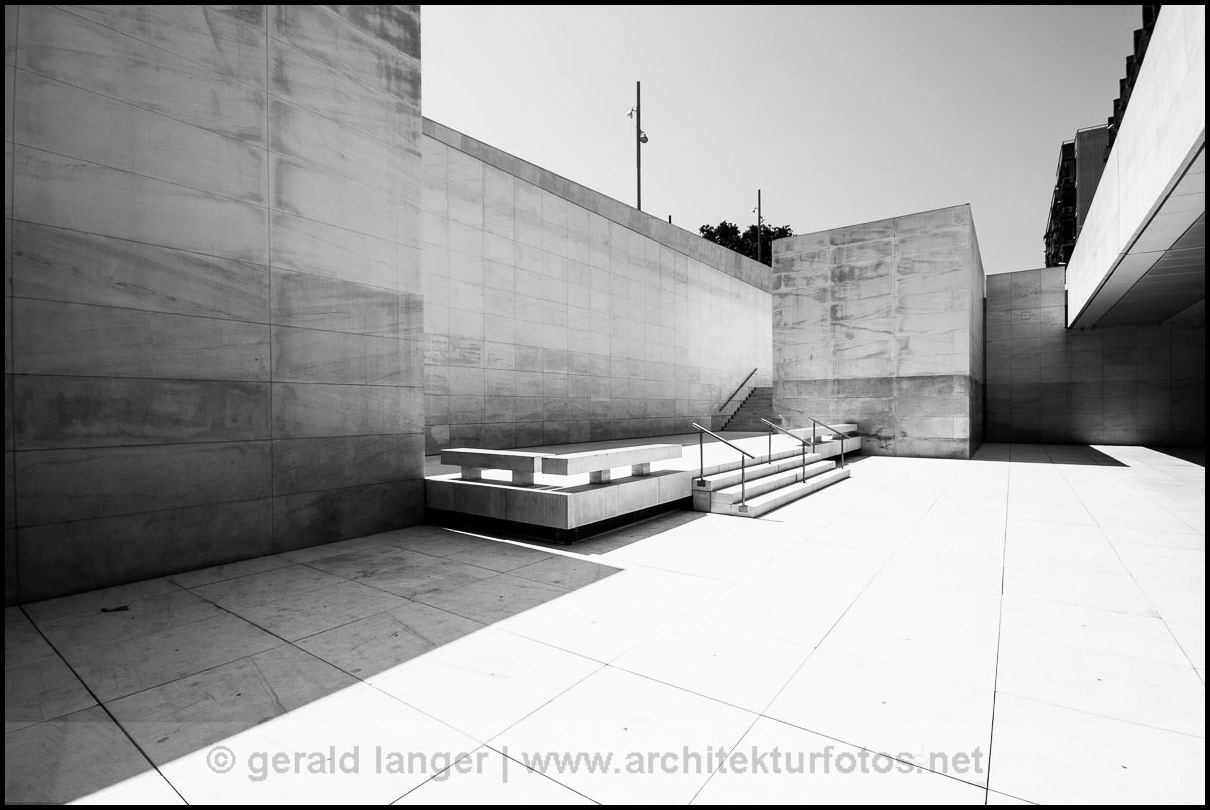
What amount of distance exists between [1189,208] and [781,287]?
11235mm

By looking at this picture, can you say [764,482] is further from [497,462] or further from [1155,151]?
[1155,151]

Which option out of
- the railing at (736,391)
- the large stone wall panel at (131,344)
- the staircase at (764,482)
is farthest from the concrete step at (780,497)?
the railing at (736,391)

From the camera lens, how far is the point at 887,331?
1655 cm

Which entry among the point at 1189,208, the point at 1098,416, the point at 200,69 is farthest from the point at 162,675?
the point at 1098,416

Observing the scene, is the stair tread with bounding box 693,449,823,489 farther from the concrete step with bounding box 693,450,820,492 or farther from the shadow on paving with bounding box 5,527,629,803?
the shadow on paving with bounding box 5,527,629,803

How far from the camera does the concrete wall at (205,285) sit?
5.11m

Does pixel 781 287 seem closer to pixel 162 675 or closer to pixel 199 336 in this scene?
pixel 199 336

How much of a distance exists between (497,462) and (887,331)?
13.4 metres

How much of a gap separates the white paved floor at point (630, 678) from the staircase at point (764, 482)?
6.62 ft

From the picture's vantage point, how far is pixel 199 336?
595 cm

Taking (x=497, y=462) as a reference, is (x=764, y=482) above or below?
below

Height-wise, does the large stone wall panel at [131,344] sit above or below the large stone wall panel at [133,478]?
above

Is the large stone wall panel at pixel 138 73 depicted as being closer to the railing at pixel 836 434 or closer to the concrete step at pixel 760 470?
the concrete step at pixel 760 470

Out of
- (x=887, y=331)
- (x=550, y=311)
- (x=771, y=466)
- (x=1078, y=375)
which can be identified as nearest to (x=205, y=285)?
(x=771, y=466)
